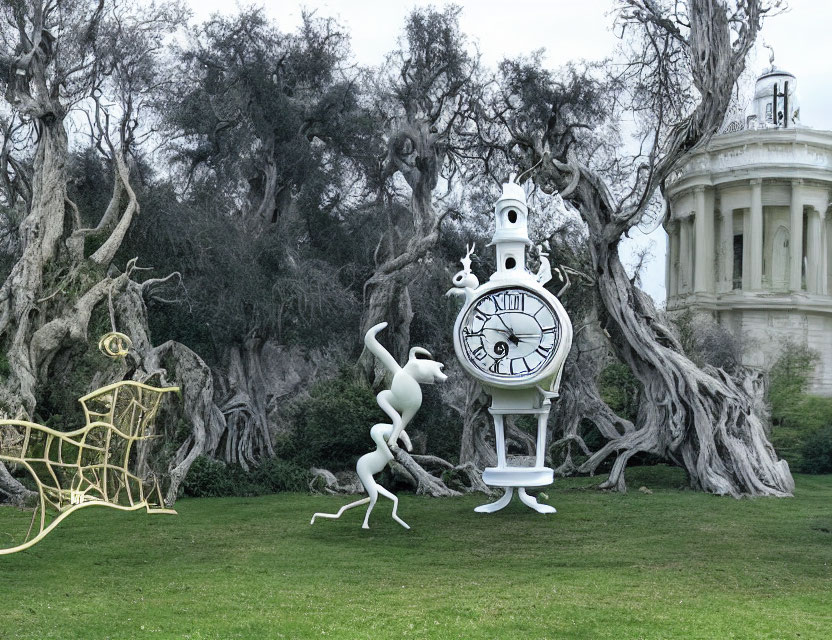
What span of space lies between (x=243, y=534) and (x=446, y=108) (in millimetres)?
13142

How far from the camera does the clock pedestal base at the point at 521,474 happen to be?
1268 centimetres

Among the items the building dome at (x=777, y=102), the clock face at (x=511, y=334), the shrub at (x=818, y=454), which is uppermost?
the building dome at (x=777, y=102)

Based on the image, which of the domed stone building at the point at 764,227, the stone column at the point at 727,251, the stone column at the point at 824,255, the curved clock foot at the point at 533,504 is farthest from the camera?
the stone column at the point at 727,251

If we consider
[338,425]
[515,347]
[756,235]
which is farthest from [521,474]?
[756,235]

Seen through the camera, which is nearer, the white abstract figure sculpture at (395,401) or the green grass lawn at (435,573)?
the green grass lawn at (435,573)

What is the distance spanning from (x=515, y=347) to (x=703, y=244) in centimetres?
3120

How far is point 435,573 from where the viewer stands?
30.2 ft

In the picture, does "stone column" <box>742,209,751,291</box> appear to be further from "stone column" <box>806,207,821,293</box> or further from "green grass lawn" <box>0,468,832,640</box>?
"green grass lawn" <box>0,468,832,640</box>

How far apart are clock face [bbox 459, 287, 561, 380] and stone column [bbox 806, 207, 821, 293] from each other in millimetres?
31959

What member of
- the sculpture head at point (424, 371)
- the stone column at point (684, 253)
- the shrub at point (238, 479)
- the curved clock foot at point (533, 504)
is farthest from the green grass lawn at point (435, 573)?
the stone column at point (684, 253)

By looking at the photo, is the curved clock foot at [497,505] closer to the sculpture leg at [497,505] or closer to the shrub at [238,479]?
the sculpture leg at [497,505]

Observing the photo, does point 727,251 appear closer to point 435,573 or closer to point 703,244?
point 703,244

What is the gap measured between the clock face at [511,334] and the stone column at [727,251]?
31.3 metres

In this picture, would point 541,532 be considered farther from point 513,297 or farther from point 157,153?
point 157,153
